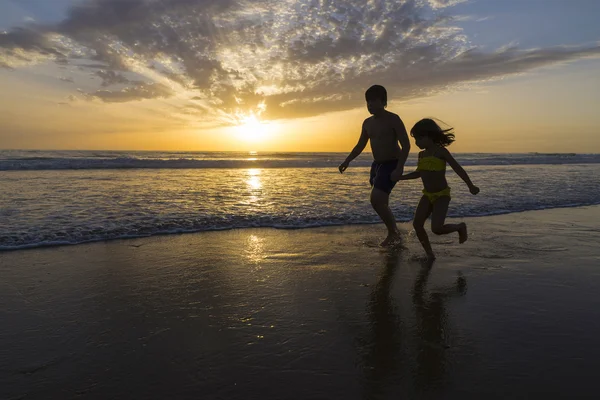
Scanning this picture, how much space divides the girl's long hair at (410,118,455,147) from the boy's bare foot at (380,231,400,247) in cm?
148

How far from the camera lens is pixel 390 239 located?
526 centimetres

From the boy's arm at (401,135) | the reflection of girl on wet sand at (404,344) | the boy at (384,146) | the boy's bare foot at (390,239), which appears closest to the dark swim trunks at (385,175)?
the boy at (384,146)

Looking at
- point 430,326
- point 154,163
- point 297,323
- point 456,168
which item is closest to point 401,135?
point 456,168

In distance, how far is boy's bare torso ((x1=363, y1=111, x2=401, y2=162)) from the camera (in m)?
5.23

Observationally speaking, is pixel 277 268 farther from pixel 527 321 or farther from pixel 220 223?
pixel 220 223

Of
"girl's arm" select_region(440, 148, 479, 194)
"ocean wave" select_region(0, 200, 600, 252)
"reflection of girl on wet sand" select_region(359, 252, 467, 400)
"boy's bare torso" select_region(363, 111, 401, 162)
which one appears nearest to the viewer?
"reflection of girl on wet sand" select_region(359, 252, 467, 400)

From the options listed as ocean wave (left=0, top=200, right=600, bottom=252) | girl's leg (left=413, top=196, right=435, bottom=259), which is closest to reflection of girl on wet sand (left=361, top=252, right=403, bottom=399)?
girl's leg (left=413, top=196, right=435, bottom=259)

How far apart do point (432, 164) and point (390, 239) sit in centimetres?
128

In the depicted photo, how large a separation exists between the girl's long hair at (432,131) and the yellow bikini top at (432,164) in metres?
0.20

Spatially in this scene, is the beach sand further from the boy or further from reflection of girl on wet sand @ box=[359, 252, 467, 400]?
the boy

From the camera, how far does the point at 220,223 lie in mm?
6332

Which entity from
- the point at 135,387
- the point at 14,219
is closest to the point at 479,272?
the point at 135,387

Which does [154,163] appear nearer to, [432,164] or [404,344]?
[432,164]

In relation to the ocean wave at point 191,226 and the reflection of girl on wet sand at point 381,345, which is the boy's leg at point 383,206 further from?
the reflection of girl on wet sand at point 381,345
